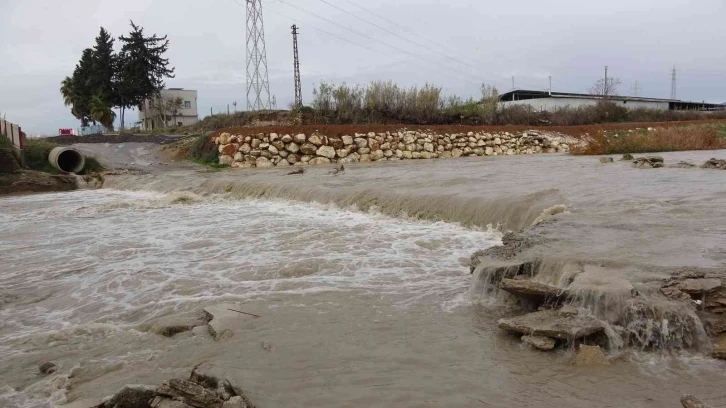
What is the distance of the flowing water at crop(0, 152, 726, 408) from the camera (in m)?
3.12

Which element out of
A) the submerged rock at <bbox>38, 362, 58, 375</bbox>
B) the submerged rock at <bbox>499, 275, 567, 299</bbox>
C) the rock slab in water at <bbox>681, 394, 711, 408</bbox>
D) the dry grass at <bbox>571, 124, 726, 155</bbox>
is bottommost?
the submerged rock at <bbox>38, 362, 58, 375</bbox>

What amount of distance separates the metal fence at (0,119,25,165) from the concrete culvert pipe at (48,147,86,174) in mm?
981

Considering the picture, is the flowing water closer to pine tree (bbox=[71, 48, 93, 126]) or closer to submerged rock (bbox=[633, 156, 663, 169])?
submerged rock (bbox=[633, 156, 663, 169])

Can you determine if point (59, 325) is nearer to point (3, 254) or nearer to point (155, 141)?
point (3, 254)

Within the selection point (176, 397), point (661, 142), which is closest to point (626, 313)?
point (176, 397)

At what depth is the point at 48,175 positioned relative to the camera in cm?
1775

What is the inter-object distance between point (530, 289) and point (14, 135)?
847 inches

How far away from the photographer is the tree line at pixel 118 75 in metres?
42.5

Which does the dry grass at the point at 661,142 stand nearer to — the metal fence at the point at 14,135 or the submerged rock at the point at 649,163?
the submerged rock at the point at 649,163

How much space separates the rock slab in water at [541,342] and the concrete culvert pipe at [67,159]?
19937 millimetres

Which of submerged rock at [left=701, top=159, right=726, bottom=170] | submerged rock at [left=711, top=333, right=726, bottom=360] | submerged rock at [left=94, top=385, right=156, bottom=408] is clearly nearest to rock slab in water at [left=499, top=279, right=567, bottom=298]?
submerged rock at [left=711, top=333, right=726, bottom=360]

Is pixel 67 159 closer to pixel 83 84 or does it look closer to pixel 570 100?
pixel 83 84

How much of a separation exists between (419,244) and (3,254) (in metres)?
6.11

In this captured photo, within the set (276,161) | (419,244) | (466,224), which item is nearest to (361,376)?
(419,244)
